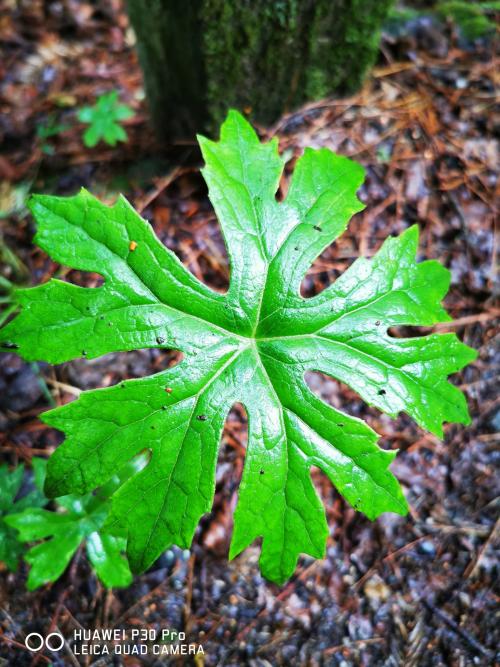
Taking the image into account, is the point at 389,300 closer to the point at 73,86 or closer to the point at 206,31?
the point at 206,31

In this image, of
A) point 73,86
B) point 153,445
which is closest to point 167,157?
point 73,86

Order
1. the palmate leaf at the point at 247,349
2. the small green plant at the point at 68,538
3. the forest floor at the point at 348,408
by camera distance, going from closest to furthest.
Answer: the palmate leaf at the point at 247,349
the small green plant at the point at 68,538
the forest floor at the point at 348,408

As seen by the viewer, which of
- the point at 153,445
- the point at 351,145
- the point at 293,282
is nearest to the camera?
the point at 153,445

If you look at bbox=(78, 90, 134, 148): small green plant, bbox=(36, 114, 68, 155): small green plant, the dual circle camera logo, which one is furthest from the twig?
bbox=(36, 114, 68, 155): small green plant

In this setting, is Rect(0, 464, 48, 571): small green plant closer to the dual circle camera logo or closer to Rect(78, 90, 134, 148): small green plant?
the dual circle camera logo

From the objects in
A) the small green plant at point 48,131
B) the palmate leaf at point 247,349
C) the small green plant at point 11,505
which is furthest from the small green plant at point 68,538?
the small green plant at point 48,131

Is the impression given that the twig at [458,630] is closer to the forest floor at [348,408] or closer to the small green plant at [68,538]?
the forest floor at [348,408]

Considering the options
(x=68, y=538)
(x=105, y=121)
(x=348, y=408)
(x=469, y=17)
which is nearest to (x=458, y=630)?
(x=348, y=408)
